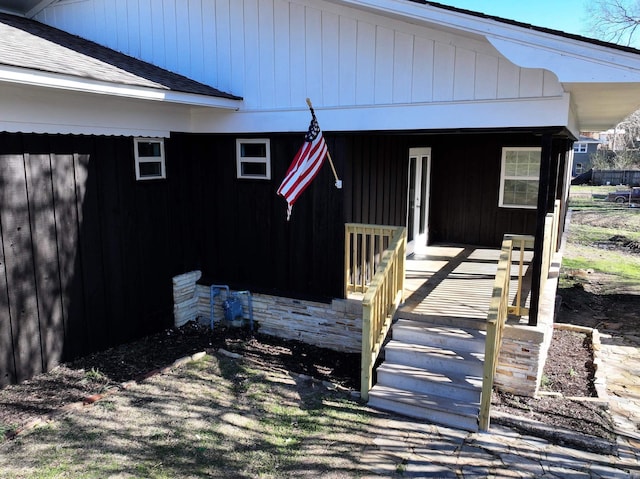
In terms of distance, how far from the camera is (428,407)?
528 cm

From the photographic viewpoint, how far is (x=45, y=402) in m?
5.43

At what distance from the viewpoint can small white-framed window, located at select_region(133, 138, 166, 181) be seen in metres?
7.07

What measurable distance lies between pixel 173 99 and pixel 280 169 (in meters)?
1.75

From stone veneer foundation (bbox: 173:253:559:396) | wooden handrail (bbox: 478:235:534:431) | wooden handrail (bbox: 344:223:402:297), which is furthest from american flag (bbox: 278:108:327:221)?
wooden handrail (bbox: 478:235:534:431)

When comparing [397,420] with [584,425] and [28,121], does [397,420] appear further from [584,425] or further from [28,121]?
[28,121]

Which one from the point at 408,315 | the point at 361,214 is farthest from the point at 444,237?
the point at 408,315

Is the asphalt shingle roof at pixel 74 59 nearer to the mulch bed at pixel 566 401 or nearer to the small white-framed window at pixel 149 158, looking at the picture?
the small white-framed window at pixel 149 158

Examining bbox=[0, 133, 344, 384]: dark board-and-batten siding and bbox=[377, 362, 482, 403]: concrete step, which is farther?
bbox=[0, 133, 344, 384]: dark board-and-batten siding

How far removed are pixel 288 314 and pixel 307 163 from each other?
2.41 metres

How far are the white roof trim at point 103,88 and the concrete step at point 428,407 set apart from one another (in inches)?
168

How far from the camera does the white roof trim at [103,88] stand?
15.9 feet

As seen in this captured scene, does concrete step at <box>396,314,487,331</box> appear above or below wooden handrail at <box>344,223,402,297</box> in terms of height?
below

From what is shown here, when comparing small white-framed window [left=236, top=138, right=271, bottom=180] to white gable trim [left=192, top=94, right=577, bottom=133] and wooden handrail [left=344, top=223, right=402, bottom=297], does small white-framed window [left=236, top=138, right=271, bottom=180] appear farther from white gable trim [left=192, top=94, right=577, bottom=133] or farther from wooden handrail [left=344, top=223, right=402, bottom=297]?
wooden handrail [left=344, top=223, right=402, bottom=297]

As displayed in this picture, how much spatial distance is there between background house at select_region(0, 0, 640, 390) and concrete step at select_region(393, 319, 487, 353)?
4.15ft
